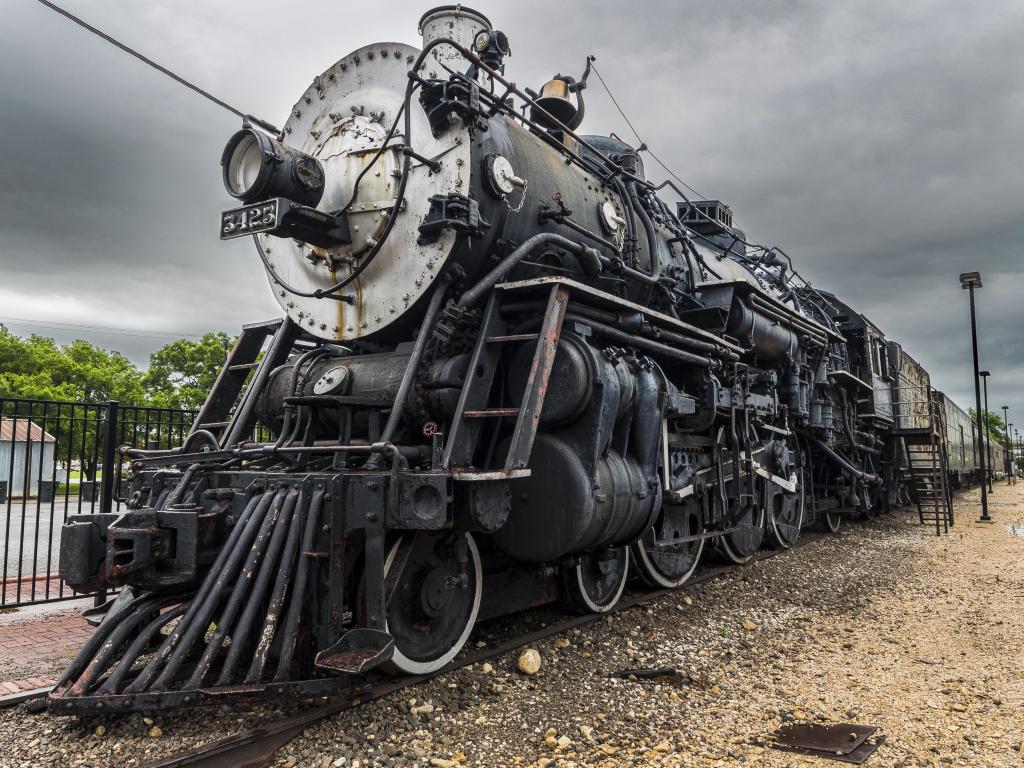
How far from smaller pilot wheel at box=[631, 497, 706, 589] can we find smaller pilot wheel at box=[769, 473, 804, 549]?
196 centimetres

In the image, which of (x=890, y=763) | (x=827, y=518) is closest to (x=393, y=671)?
(x=890, y=763)

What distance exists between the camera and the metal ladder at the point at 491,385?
3957mm

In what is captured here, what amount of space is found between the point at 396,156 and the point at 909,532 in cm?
1102

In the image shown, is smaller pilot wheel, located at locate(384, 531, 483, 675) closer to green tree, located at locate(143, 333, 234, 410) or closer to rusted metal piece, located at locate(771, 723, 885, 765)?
rusted metal piece, located at locate(771, 723, 885, 765)

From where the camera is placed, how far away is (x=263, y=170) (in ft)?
14.1

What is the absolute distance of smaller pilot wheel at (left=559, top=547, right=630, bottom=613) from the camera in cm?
525

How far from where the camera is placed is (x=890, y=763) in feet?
10.3

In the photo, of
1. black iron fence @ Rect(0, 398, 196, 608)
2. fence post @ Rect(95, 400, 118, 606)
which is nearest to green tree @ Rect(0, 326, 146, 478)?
black iron fence @ Rect(0, 398, 196, 608)

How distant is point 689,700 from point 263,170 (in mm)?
3823

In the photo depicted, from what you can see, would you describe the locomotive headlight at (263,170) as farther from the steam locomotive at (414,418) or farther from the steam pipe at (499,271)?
the steam pipe at (499,271)

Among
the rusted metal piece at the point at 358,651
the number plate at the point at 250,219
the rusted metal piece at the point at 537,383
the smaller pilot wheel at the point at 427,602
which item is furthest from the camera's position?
the number plate at the point at 250,219

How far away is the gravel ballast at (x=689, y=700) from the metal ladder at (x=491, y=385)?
49.2 inches

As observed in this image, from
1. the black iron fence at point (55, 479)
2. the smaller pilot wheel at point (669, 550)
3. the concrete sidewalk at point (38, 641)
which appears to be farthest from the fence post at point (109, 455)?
the smaller pilot wheel at point (669, 550)

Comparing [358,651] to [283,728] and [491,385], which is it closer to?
[283,728]
